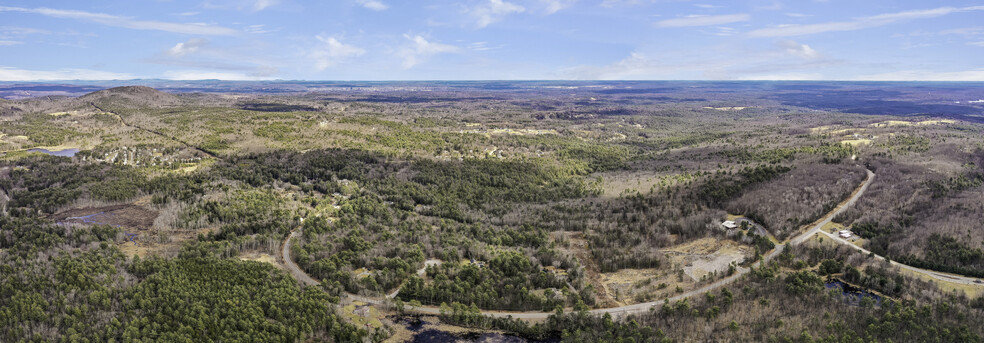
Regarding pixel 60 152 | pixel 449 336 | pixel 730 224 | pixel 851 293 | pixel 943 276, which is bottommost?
pixel 449 336

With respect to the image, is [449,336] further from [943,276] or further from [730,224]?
[943,276]

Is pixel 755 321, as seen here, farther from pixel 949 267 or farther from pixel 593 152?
pixel 593 152

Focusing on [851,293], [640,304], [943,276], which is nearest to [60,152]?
[640,304]

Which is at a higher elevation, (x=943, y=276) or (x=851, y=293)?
(x=943, y=276)

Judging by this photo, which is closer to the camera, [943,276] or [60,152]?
[943,276]

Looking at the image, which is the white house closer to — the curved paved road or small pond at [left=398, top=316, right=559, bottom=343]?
the curved paved road

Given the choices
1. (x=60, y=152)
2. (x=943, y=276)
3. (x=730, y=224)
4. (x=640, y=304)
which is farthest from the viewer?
(x=60, y=152)

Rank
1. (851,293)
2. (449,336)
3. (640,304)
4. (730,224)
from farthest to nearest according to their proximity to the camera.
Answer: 1. (730,224)
2. (640,304)
3. (851,293)
4. (449,336)

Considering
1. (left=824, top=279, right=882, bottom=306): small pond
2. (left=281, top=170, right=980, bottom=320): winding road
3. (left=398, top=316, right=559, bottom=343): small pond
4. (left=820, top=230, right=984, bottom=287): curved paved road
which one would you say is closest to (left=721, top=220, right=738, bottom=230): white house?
(left=281, top=170, right=980, bottom=320): winding road

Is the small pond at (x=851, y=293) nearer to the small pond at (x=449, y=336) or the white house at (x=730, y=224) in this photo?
the white house at (x=730, y=224)
